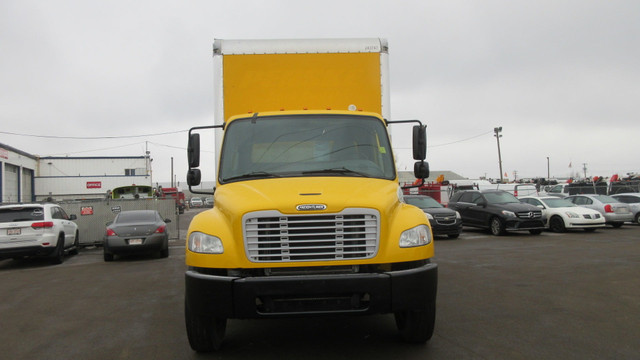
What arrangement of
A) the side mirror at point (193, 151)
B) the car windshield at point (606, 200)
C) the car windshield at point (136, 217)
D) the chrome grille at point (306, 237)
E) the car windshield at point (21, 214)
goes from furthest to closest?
the car windshield at point (606, 200)
the car windshield at point (136, 217)
the car windshield at point (21, 214)
the side mirror at point (193, 151)
the chrome grille at point (306, 237)

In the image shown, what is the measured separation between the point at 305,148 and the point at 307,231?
1.36m

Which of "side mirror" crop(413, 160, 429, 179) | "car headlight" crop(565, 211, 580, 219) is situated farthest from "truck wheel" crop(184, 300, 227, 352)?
"car headlight" crop(565, 211, 580, 219)

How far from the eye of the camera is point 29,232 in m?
12.5

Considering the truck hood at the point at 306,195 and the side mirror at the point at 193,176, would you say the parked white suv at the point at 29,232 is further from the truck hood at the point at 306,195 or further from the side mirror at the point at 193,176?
the truck hood at the point at 306,195

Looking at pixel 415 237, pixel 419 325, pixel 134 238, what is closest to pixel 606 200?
pixel 134 238

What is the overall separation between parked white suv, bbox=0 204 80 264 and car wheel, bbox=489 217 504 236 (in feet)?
46.7

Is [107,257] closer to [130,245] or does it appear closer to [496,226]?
[130,245]

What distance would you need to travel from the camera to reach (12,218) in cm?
1244

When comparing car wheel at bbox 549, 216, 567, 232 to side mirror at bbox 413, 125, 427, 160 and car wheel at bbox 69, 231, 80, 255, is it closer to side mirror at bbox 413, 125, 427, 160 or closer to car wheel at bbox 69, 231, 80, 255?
side mirror at bbox 413, 125, 427, 160

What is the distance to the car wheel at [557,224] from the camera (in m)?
18.8

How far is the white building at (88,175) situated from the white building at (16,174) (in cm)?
162

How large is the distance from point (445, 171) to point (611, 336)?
372 feet

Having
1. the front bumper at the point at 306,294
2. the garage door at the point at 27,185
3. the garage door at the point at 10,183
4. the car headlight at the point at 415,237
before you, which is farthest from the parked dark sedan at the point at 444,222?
the garage door at the point at 27,185

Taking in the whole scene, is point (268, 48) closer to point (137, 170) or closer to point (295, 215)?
point (295, 215)
